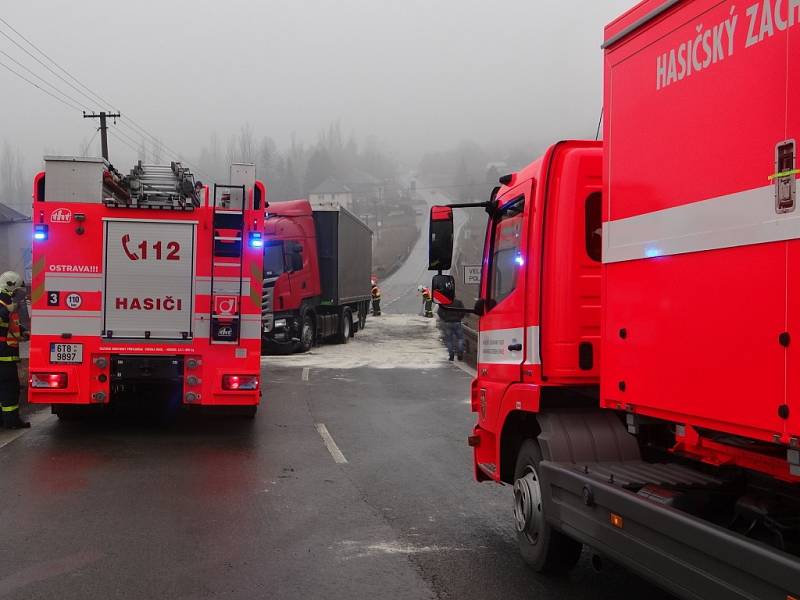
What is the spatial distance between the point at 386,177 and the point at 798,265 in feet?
530

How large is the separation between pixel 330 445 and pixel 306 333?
11.9 metres

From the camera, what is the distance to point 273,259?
19297 mm

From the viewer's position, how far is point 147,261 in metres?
8.65

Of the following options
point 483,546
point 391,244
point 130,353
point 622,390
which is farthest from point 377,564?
point 391,244

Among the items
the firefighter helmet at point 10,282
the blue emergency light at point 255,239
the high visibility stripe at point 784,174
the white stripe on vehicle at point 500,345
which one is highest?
the blue emergency light at point 255,239

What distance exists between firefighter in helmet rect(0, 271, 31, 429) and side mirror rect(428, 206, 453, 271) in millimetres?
5825

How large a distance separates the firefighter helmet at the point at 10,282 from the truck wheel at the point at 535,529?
22.9 feet

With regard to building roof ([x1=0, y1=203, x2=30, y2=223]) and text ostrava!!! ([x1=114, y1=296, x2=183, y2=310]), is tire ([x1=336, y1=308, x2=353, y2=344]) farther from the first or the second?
building roof ([x1=0, y1=203, x2=30, y2=223])

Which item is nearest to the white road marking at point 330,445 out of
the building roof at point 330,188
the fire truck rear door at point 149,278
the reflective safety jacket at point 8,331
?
the fire truck rear door at point 149,278

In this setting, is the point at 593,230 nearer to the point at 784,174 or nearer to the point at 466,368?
the point at 784,174

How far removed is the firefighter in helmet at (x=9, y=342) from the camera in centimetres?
→ 877

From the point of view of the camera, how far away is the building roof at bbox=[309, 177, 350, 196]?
131 metres

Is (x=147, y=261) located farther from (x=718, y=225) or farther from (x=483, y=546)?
(x=718, y=225)

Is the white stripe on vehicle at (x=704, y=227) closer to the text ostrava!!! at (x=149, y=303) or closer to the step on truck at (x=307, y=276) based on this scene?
the text ostrava!!! at (x=149, y=303)
